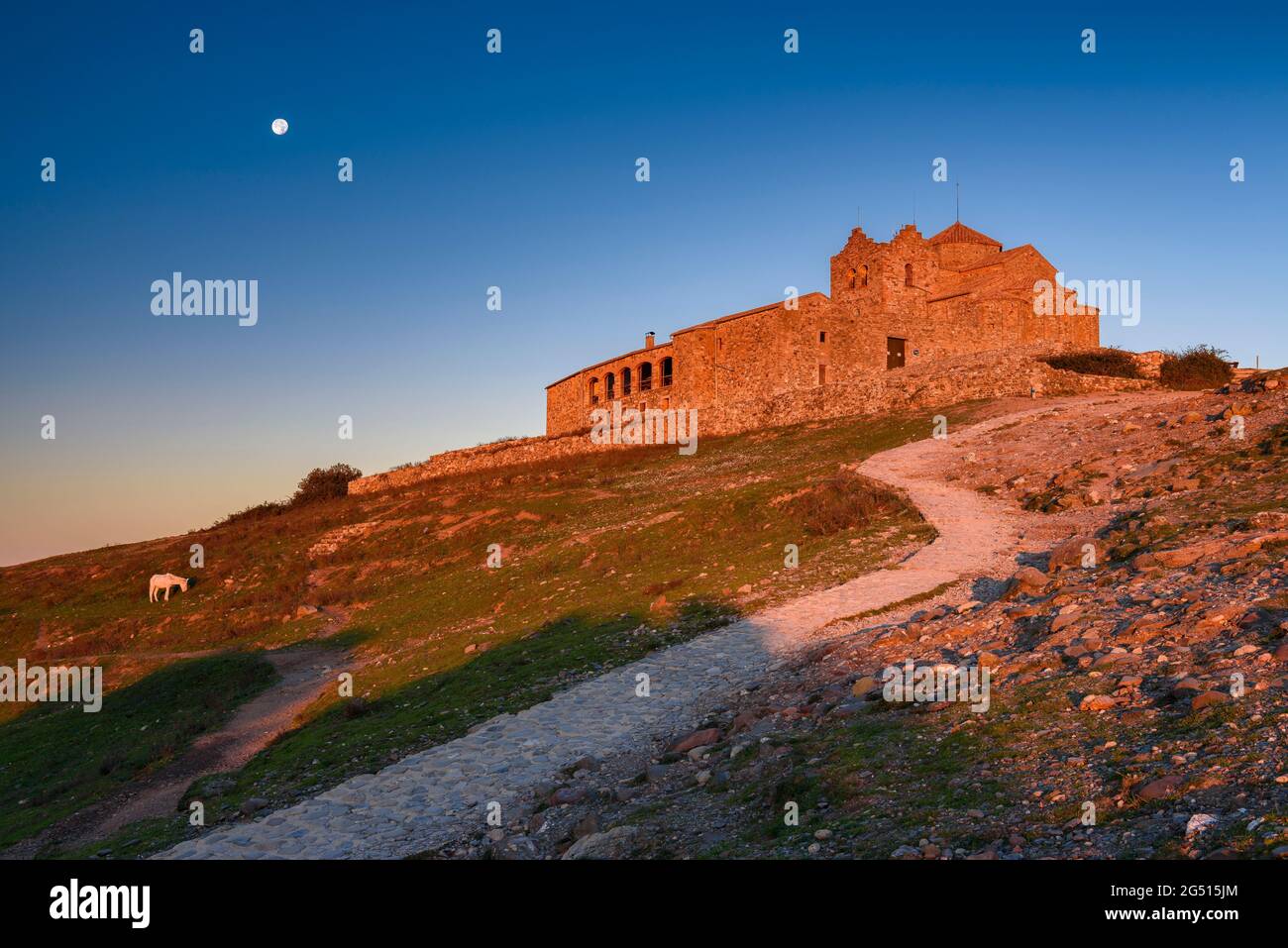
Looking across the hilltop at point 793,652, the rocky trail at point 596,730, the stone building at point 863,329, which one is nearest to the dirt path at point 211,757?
the hilltop at point 793,652

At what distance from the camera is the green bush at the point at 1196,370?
45875 millimetres

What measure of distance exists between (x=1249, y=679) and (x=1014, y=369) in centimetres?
4329

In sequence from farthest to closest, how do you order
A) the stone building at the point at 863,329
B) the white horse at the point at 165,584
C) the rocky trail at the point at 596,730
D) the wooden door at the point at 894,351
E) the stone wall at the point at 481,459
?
the wooden door at the point at 894,351, the stone wall at the point at 481,459, the stone building at the point at 863,329, the white horse at the point at 165,584, the rocky trail at the point at 596,730

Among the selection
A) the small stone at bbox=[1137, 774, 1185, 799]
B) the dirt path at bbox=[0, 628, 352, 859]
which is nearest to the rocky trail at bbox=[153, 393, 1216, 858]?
the dirt path at bbox=[0, 628, 352, 859]

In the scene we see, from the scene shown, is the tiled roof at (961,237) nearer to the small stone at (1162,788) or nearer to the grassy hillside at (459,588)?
the grassy hillside at (459,588)

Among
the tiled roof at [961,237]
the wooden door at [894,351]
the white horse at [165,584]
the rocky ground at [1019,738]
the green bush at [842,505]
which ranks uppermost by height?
the tiled roof at [961,237]

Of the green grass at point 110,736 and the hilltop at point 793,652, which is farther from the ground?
the hilltop at point 793,652

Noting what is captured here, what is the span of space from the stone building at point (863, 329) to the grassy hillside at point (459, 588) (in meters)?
8.10

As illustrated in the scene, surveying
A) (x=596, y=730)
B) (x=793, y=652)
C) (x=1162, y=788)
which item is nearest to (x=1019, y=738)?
(x=1162, y=788)

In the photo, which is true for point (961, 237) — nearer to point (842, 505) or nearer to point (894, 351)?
point (894, 351)

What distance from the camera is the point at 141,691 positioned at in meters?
27.0

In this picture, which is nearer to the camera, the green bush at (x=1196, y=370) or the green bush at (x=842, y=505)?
the green bush at (x=842, y=505)
